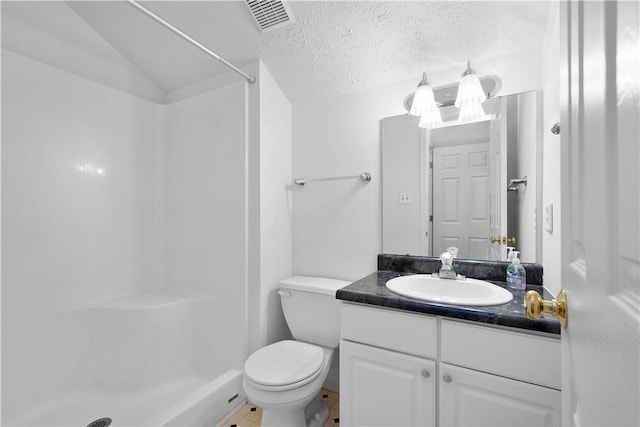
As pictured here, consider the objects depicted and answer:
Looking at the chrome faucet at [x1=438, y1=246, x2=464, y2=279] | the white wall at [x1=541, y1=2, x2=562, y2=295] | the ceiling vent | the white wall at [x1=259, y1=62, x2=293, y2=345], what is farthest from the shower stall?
the white wall at [x1=541, y1=2, x2=562, y2=295]

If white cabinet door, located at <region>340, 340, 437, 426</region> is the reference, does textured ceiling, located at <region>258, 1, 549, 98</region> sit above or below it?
above

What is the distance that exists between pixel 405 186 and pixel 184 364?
1832mm

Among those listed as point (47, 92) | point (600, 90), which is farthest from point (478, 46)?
point (47, 92)

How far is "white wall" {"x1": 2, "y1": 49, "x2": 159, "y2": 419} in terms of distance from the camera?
1.47 metres

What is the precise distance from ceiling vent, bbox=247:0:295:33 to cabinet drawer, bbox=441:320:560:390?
161 cm

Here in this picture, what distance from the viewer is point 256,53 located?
1.69 metres

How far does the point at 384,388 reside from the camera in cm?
114

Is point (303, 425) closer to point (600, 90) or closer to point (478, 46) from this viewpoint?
point (600, 90)

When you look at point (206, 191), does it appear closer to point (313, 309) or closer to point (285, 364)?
point (313, 309)

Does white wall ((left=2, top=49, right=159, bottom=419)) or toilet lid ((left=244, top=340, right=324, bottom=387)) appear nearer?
toilet lid ((left=244, top=340, right=324, bottom=387))

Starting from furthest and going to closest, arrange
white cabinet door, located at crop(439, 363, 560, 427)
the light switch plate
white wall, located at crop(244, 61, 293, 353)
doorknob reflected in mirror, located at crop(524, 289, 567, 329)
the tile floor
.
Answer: white wall, located at crop(244, 61, 293, 353) → the tile floor → the light switch plate → white cabinet door, located at crop(439, 363, 560, 427) → doorknob reflected in mirror, located at crop(524, 289, 567, 329)

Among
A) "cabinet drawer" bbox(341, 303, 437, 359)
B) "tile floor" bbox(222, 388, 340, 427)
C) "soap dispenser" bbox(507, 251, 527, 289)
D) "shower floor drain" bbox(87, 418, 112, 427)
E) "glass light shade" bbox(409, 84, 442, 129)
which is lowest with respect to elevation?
"tile floor" bbox(222, 388, 340, 427)

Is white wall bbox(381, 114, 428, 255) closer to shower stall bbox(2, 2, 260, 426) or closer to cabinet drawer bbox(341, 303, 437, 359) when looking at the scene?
cabinet drawer bbox(341, 303, 437, 359)

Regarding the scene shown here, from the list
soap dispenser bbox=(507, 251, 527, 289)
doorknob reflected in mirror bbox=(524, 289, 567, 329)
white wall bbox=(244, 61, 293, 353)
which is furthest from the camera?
white wall bbox=(244, 61, 293, 353)
